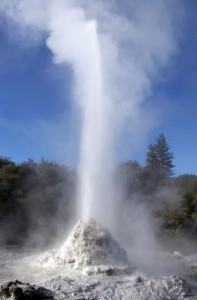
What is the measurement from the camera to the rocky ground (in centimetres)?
827

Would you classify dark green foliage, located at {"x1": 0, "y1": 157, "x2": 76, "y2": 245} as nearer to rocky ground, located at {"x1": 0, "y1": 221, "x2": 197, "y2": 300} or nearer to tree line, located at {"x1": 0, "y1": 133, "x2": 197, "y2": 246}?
tree line, located at {"x1": 0, "y1": 133, "x2": 197, "y2": 246}

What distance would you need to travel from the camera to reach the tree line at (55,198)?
1532cm

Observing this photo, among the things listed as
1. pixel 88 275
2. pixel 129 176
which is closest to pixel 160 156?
pixel 129 176

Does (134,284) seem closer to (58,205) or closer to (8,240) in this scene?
(8,240)

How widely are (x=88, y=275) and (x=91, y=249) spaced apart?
3.76 ft

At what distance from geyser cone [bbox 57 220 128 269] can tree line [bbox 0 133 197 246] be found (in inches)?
116

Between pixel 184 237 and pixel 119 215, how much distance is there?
2.91 meters

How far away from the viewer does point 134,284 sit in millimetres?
9156

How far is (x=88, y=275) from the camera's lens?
32.2ft

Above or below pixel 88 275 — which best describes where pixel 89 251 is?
above

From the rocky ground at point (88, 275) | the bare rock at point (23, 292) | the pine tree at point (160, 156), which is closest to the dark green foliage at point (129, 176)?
the rocky ground at point (88, 275)

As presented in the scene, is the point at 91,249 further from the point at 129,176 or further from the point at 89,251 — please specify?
the point at 129,176

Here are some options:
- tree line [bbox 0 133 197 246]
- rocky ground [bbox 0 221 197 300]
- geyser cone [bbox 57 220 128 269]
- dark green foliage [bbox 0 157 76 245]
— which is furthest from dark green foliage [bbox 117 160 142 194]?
geyser cone [bbox 57 220 128 269]

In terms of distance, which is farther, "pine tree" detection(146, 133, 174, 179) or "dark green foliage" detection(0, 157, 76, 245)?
"pine tree" detection(146, 133, 174, 179)
